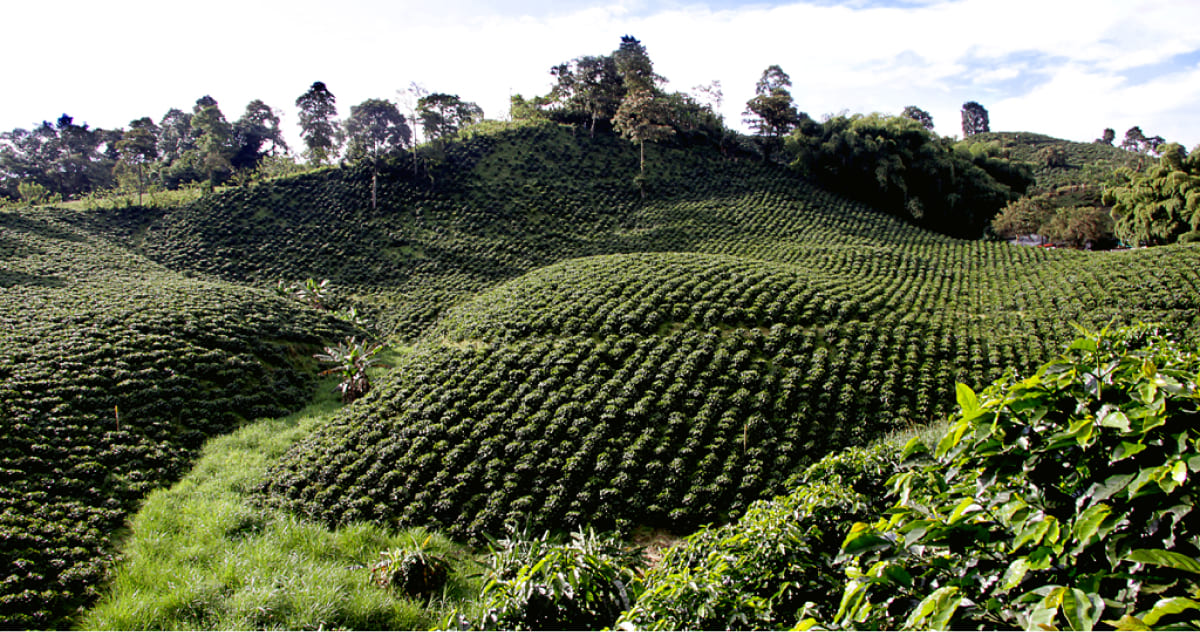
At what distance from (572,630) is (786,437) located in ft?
38.4

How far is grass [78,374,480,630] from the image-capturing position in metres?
10.3

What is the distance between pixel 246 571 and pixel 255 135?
79.5 meters

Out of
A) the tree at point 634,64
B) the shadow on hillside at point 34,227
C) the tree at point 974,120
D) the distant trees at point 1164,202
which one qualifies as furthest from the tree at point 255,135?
the tree at point 974,120

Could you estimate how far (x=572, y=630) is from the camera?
7098 mm

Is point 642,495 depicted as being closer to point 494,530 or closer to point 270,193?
point 494,530

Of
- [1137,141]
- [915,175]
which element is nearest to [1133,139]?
[1137,141]

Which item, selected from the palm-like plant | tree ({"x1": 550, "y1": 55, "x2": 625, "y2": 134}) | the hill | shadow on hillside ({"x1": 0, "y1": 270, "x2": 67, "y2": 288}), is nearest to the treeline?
tree ({"x1": 550, "y1": 55, "x2": 625, "y2": 134})

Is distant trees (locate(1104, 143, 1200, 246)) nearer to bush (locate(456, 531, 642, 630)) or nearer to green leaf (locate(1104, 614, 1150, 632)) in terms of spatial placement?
bush (locate(456, 531, 642, 630))

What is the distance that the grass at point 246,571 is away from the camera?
10.3m

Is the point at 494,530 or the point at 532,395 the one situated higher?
the point at 532,395

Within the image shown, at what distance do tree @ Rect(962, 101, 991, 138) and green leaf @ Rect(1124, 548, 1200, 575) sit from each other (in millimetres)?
142002

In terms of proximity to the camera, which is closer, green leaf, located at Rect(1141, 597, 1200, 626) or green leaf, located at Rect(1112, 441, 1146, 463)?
green leaf, located at Rect(1141, 597, 1200, 626)

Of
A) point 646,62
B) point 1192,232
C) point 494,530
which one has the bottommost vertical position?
point 494,530

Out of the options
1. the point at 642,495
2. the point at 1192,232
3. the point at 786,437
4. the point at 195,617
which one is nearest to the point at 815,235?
the point at 1192,232
